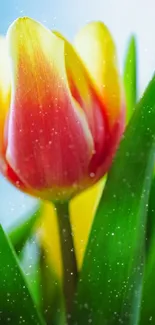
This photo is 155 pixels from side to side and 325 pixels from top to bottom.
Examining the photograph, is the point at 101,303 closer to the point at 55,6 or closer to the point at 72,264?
the point at 72,264

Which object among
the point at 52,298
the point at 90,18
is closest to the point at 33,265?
the point at 52,298

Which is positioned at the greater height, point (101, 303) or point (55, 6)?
point (55, 6)

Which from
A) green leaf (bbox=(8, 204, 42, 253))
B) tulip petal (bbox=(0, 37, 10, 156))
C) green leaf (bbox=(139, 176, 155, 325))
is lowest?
green leaf (bbox=(139, 176, 155, 325))

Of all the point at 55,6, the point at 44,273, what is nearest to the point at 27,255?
the point at 44,273

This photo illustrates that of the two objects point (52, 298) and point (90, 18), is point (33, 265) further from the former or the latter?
point (90, 18)
